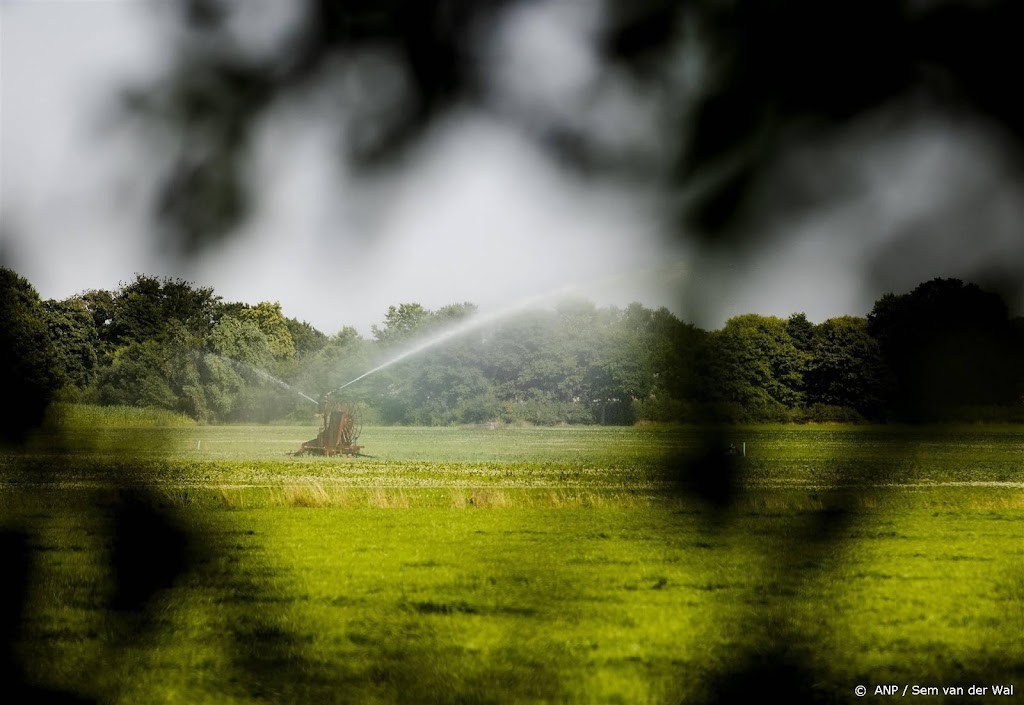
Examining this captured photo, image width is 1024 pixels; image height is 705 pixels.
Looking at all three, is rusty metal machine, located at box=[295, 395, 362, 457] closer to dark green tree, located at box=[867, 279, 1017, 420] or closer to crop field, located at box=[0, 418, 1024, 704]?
crop field, located at box=[0, 418, 1024, 704]

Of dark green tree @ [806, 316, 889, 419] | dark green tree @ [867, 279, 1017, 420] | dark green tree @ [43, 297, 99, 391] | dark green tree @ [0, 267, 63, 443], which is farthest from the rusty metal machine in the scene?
dark green tree @ [867, 279, 1017, 420]

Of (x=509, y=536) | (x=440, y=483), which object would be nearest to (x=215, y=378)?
(x=440, y=483)

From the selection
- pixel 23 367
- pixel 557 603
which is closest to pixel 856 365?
pixel 557 603

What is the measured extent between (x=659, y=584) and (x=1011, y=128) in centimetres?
443

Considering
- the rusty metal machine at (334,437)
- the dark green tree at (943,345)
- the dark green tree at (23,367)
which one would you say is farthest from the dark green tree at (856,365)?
the rusty metal machine at (334,437)

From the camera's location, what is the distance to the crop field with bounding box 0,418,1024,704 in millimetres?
1912

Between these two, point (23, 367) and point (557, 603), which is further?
point (557, 603)

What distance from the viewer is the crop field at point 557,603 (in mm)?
1912

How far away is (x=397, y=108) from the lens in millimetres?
1690

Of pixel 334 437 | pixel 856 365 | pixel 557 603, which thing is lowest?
pixel 334 437

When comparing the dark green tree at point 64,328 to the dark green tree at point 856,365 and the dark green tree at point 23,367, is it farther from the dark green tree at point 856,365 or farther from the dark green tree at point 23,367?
the dark green tree at point 856,365

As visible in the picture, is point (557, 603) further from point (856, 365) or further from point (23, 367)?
point (23, 367)

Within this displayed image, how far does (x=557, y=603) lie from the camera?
337cm

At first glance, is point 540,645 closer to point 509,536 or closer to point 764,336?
point 764,336
